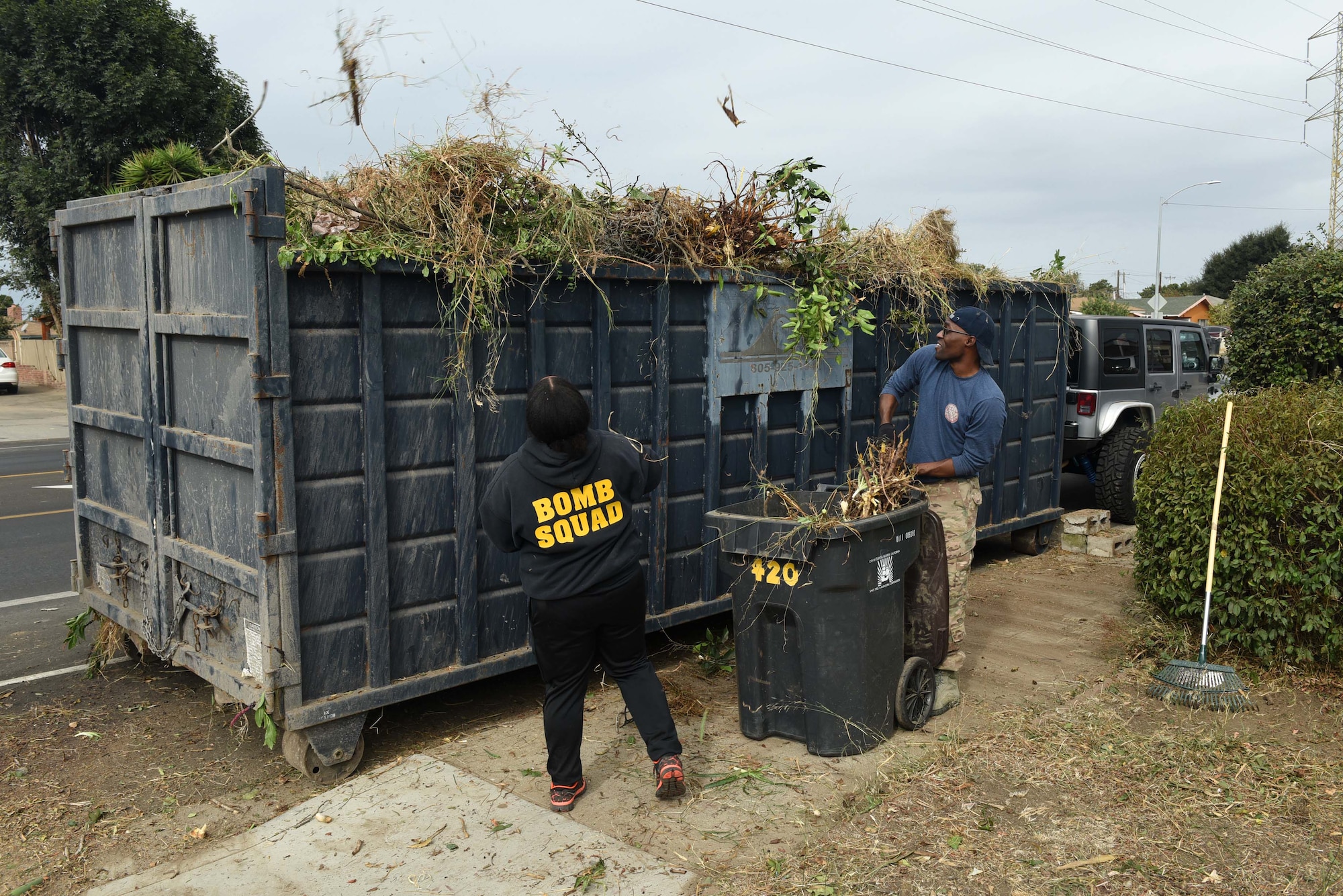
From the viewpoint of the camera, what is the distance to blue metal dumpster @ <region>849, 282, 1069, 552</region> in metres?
7.17

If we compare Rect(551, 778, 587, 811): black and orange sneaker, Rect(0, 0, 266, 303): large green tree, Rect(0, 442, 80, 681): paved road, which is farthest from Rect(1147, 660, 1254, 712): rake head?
Rect(0, 0, 266, 303): large green tree

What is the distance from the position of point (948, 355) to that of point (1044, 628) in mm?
2291

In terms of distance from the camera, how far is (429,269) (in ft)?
13.8

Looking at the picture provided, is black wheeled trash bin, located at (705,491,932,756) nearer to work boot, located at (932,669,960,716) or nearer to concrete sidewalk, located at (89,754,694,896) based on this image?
work boot, located at (932,669,960,716)

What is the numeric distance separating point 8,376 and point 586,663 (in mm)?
29584

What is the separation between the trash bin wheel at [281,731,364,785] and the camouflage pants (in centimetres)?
298

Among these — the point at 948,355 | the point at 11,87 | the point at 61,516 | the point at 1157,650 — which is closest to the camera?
the point at 948,355

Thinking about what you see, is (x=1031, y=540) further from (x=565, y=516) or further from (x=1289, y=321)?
(x=565, y=516)

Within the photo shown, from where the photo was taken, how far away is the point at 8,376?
27.3 meters

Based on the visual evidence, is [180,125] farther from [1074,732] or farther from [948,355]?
[1074,732]

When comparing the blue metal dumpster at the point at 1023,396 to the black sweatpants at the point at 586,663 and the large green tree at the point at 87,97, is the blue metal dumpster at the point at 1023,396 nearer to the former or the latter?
the black sweatpants at the point at 586,663

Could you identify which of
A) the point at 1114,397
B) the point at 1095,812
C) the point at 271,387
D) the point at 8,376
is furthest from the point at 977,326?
the point at 8,376

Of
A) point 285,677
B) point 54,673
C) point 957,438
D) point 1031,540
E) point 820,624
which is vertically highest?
point 957,438

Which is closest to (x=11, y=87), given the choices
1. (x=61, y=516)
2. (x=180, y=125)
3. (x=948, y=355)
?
(x=180, y=125)
